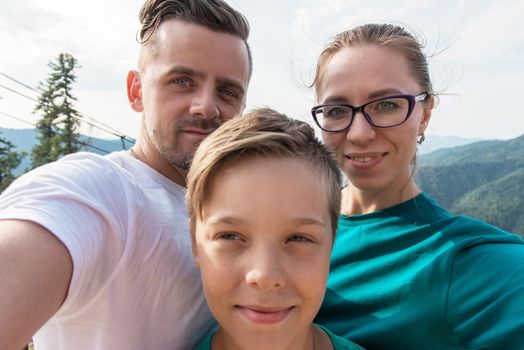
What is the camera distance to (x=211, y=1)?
2.50m

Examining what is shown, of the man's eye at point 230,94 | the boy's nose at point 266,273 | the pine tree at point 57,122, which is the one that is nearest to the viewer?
the boy's nose at point 266,273

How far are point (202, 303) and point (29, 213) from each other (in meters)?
0.98

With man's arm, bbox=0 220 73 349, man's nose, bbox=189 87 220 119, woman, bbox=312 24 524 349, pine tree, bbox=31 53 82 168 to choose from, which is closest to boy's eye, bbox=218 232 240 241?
man's arm, bbox=0 220 73 349

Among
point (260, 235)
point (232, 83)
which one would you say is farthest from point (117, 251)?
point (232, 83)

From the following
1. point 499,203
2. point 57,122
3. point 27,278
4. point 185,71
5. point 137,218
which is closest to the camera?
point 27,278

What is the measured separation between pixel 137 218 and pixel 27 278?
602 millimetres

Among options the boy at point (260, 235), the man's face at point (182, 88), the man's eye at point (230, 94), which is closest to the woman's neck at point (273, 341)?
the boy at point (260, 235)

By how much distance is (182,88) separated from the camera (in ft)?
7.68

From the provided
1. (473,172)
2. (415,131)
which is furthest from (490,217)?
(415,131)

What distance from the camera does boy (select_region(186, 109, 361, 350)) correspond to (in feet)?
5.64

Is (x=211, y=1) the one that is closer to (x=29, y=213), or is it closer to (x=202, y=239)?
(x=202, y=239)

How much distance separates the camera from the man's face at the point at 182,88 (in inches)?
90.8

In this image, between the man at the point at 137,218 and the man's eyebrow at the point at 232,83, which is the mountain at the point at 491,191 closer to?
the man's eyebrow at the point at 232,83

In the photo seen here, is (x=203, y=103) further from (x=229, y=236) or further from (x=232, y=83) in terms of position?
(x=229, y=236)
